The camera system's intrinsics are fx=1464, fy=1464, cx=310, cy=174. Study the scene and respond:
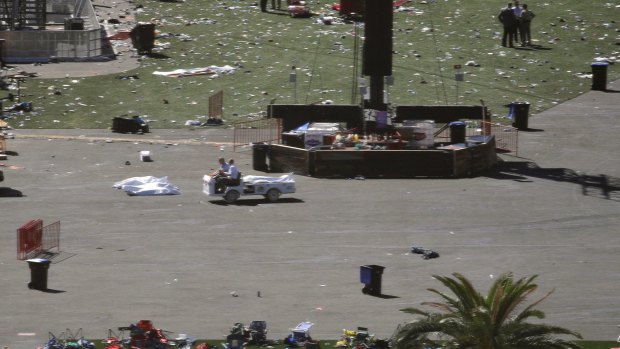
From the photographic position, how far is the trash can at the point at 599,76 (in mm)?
63344

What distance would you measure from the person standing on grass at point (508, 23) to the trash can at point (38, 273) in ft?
126

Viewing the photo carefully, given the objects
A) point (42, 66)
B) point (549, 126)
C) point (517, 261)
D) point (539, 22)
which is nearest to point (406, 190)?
point (517, 261)

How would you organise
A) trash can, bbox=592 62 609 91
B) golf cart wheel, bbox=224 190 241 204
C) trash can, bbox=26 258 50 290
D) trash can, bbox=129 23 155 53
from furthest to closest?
trash can, bbox=129 23 155 53
trash can, bbox=592 62 609 91
golf cart wheel, bbox=224 190 241 204
trash can, bbox=26 258 50 290

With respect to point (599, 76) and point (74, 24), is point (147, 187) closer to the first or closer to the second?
point (599, 76)

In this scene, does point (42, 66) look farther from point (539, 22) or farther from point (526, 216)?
point (526, 216)

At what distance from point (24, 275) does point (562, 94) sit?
32818 mm

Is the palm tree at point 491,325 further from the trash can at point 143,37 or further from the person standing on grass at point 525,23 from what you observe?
the person standing on grass at point 525,23

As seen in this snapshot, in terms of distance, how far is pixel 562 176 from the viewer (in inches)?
1902

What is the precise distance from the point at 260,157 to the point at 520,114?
1197cm

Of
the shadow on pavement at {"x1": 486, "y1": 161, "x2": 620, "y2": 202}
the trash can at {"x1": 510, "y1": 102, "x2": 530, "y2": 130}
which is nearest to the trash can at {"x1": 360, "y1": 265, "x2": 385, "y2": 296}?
the shadow on pavement at {"x1": 486, "y1": 161, "x2": 620, "y2": 202}

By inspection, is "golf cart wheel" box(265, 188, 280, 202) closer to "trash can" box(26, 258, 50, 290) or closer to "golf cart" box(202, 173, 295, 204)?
"golf cart" box(202, 173, 295, 204)

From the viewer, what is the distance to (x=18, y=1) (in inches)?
2827

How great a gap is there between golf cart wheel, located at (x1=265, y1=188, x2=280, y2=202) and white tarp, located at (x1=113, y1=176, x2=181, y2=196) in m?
2.92

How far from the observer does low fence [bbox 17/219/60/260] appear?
37031 millimetres
